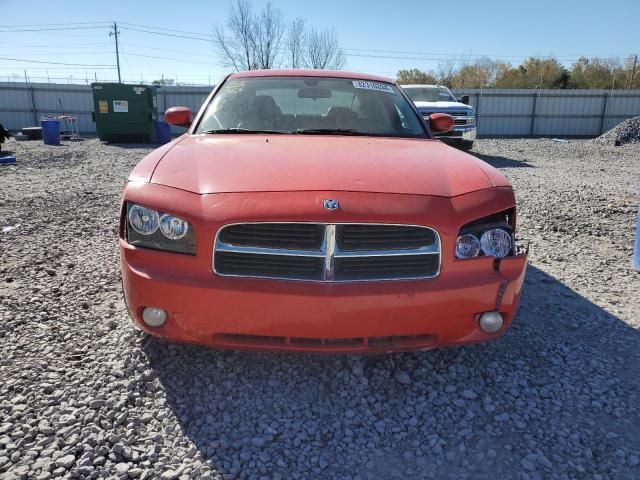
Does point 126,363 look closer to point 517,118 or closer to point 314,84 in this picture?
point 314,84

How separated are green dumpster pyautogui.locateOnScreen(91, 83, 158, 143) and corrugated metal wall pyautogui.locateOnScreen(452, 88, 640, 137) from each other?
15066 mm

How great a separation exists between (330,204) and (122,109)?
16.8 metres

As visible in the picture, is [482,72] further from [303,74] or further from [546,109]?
[303,74]

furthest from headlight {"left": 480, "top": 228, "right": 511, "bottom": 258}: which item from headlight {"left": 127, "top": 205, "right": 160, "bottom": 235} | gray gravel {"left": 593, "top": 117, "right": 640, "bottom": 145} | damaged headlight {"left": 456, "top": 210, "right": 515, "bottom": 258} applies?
gray gravel {"left": 593, "top": 117, "right": 640, "bottom": 145}

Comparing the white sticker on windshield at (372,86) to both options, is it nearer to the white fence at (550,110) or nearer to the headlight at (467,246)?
the headlight at (467,246)

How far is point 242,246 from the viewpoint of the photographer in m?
2.21

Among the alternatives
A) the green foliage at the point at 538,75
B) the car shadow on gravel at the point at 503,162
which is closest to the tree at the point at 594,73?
the green foliage at the point at 538,75

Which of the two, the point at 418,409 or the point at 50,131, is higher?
the point at 50,131

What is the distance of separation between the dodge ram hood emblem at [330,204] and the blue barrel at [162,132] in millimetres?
16480

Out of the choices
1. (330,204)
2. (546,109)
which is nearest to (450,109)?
(330,204)

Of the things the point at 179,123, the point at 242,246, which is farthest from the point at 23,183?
the point at 242,246

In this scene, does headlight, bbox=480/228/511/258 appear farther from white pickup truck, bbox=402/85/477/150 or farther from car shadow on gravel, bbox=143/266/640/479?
white pickup truck, bbox=402/85/477/150

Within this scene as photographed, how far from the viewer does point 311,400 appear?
2.43 meters

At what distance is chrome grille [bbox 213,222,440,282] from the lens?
221cm
